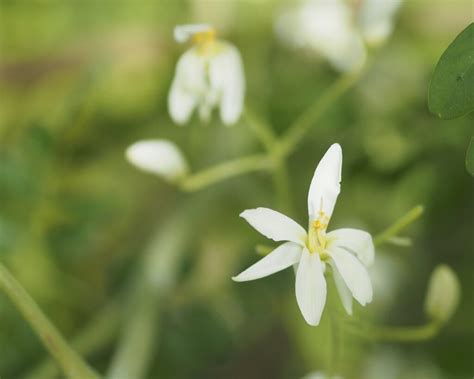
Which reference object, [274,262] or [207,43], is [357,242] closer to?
[274,262]

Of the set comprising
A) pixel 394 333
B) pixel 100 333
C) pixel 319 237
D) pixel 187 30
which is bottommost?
pixel 100 333

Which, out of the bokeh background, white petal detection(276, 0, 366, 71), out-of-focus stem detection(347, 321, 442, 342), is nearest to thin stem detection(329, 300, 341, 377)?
out-of-focus stem detection(347, 321, 442, 342)

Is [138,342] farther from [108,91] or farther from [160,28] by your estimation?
[160,28]

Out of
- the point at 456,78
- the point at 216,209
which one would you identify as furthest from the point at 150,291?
the point at 456,78

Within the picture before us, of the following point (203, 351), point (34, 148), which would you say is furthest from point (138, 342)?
point (34, 148)

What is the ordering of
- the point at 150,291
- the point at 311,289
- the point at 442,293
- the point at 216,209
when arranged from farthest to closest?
the point at 216,209
the point at 150,291
the point at 442,293
the point at 311,289

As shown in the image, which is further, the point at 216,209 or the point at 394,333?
the point at 216,209

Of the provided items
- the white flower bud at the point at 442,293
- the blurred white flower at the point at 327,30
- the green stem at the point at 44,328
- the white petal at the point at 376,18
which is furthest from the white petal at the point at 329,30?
the green stem at the point at 44,328

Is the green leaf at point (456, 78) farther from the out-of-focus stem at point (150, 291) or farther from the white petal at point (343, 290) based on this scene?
the out-of-focus stem at point (150, 291)

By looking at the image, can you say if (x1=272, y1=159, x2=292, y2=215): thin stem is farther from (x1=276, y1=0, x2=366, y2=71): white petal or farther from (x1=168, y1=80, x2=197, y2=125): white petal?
(x1=276, y1=0, x2=366, y2=71): white petal
